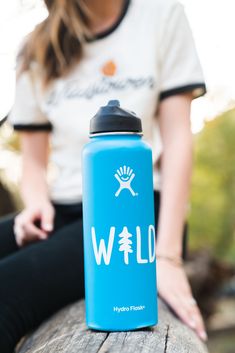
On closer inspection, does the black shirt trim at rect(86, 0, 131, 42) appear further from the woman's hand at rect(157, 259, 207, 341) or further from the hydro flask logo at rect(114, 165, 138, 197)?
the hydro flask logo at rect(114, 165, 138, 197)

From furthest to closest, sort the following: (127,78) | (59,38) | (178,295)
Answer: (59,38), (127,78), (178,295)

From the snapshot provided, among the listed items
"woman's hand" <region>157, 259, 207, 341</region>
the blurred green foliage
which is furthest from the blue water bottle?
the blurred green foliage

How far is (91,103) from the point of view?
177 centimetres

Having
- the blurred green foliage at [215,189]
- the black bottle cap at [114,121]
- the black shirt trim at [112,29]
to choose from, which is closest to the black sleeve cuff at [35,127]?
the black shirt trim at [112,29]

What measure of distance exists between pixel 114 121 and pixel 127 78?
27.3 inches

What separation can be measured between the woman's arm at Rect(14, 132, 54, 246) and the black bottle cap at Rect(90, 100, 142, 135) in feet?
1.97

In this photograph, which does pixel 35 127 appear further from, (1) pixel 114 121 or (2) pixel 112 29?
(1) pixel 114 121

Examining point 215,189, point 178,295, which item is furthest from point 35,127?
point 215,189

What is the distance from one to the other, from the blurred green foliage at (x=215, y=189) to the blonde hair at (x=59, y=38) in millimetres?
4077

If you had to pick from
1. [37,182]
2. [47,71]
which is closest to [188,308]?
[37,182]

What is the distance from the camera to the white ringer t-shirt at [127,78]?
175 centimetres

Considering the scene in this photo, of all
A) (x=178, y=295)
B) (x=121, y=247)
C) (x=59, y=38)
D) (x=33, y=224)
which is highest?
(x=59, y=38)

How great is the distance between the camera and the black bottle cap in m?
1.09

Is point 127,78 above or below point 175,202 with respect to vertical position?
above
